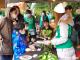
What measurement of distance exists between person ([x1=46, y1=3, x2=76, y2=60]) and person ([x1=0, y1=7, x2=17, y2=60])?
236mm

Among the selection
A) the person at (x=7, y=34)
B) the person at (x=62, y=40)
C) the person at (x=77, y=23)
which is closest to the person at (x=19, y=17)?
the person at (x=7, y=34)

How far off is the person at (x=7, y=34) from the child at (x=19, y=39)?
23mm

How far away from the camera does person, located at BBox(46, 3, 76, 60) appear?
3936 mm

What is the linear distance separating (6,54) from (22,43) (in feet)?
0.36

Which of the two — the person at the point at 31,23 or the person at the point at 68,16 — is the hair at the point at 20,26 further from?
the person at the point at 68,16

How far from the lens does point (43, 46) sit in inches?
155

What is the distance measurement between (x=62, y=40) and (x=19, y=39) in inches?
9.5

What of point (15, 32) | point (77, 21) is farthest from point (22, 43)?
point (77, 21)

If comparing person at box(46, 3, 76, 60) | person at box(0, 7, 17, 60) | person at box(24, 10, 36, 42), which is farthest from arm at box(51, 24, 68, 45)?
person at box(0, 7, 17, 60)

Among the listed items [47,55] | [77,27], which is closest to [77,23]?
[77,27]

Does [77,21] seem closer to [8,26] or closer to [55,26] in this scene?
[55,26]

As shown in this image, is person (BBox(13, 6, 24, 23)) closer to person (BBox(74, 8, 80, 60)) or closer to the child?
the child

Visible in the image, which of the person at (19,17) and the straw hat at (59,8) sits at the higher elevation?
the straw hat at (59,8)

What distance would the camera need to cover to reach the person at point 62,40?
3.94 m
